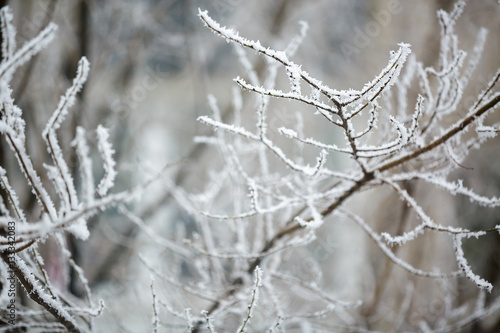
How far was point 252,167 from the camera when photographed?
5766 millimetres

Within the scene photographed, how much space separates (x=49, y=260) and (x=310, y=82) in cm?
300

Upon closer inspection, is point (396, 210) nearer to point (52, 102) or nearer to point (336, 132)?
point (52, 102)

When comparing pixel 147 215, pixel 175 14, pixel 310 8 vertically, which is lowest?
pixel 147 215

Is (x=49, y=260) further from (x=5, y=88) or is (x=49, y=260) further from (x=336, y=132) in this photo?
(x=336, y=132)

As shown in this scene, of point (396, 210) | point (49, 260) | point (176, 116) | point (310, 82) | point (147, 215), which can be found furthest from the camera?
point (176, 116)

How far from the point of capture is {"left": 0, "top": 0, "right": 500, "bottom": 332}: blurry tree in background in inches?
38.2

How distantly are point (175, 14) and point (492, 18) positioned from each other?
3664 millimetres

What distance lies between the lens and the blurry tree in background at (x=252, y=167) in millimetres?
971

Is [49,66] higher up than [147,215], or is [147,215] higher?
[49,66]

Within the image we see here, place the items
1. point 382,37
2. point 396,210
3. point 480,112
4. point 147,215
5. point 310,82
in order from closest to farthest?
point 310,82 → point 480,112 → point 147,215 → point 396,210 → point 382,37

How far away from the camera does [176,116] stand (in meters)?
6.63

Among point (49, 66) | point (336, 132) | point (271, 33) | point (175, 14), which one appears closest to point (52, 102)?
point (49, 66)

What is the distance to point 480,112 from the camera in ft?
3.40

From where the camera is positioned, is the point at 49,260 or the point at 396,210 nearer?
the point at 49,260
